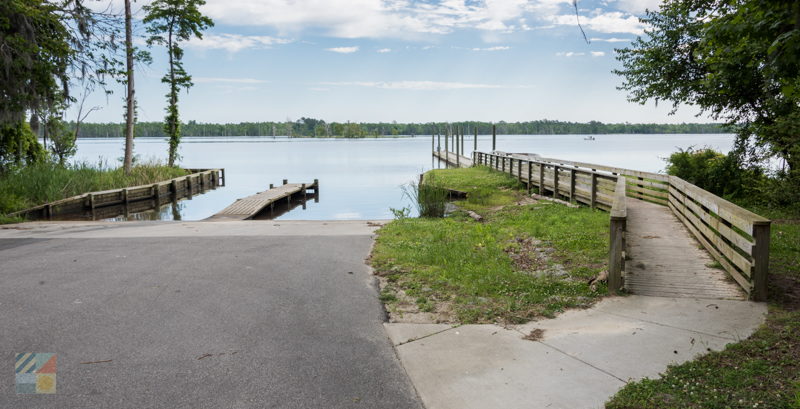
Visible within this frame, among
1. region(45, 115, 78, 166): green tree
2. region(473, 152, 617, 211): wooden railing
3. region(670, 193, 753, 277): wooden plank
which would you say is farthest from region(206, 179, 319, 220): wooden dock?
region(670, 193, 753, 277): wooden plank

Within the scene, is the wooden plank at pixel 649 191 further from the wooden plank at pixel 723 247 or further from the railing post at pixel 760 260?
the railing post at pixel 760 260

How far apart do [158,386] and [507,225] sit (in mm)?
8975

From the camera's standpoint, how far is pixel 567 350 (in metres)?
4.70

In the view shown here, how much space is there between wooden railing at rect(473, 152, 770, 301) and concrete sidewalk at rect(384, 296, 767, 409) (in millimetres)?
547

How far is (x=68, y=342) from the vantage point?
4.97 m

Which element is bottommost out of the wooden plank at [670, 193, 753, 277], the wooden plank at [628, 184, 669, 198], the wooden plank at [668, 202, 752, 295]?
the wooden plank at [668, 202, 752, 295]

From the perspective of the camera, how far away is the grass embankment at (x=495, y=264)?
6.09m

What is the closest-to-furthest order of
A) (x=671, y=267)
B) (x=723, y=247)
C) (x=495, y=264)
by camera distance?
(x=723, y=247)
(x=671, y=267)
(x=495, y=264)

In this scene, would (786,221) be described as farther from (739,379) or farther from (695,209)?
(739,379)

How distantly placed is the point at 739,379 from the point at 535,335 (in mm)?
1641

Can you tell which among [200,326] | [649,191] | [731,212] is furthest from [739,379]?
[649,191]

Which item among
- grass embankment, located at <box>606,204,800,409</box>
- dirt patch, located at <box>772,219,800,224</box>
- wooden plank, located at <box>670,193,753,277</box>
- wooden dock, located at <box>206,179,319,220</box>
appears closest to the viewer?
grass embankment, located at <box>606,204,800,409</box>

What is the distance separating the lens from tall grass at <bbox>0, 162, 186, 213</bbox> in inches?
628

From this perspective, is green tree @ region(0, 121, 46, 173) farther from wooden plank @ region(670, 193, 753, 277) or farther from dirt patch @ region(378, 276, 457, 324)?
wooden plank @ region(670, 193, 753, 277)
